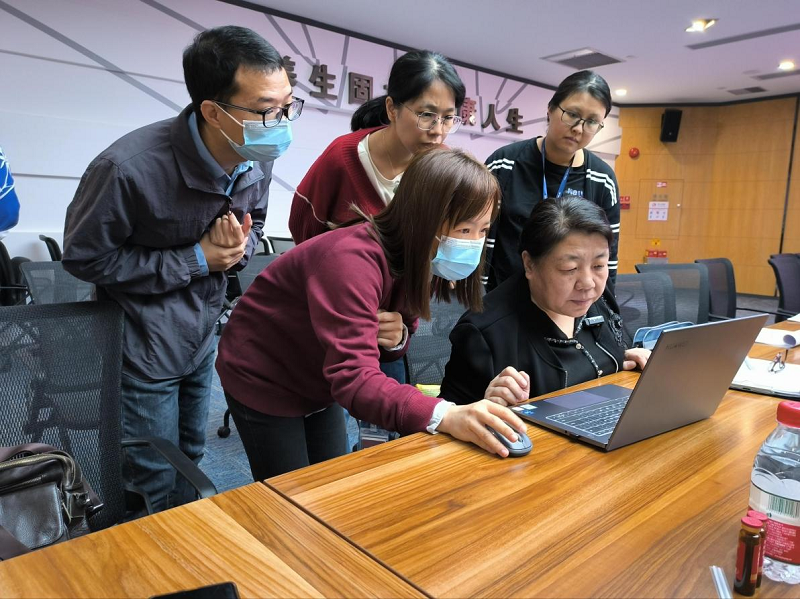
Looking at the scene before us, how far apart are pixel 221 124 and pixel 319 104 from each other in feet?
14.3

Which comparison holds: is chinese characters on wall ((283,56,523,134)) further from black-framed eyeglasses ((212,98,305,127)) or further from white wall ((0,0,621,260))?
black-framed eyeglasses ((212,98,305,127))

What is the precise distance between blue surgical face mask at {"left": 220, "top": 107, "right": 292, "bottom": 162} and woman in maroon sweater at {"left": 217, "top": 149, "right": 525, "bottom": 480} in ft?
A: 1.31

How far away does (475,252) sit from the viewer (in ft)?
4.02

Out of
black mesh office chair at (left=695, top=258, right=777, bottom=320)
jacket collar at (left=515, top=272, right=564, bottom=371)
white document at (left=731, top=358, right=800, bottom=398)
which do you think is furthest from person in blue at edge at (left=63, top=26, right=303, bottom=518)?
black mesh office chair at (left=695, top=258, right=777, bottom=320)

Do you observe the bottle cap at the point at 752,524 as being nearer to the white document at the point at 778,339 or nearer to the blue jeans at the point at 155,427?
the blue jeans at the point at 155,427

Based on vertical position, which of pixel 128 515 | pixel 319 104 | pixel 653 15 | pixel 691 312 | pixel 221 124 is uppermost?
pixel 653 15

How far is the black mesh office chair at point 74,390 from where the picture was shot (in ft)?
3.48

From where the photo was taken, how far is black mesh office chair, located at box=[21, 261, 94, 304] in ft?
6.57

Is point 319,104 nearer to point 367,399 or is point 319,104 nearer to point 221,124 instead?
point 221,124

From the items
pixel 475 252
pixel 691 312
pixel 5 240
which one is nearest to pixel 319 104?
pixel 5 240

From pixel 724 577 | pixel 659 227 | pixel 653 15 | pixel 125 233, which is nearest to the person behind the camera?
pixel 724 577

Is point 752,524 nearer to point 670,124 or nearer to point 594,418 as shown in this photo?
point 594,418

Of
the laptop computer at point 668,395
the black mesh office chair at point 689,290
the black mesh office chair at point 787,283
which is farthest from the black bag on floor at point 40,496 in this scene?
the black mesh office chair at point 787,283

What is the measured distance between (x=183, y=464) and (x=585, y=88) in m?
1.65
